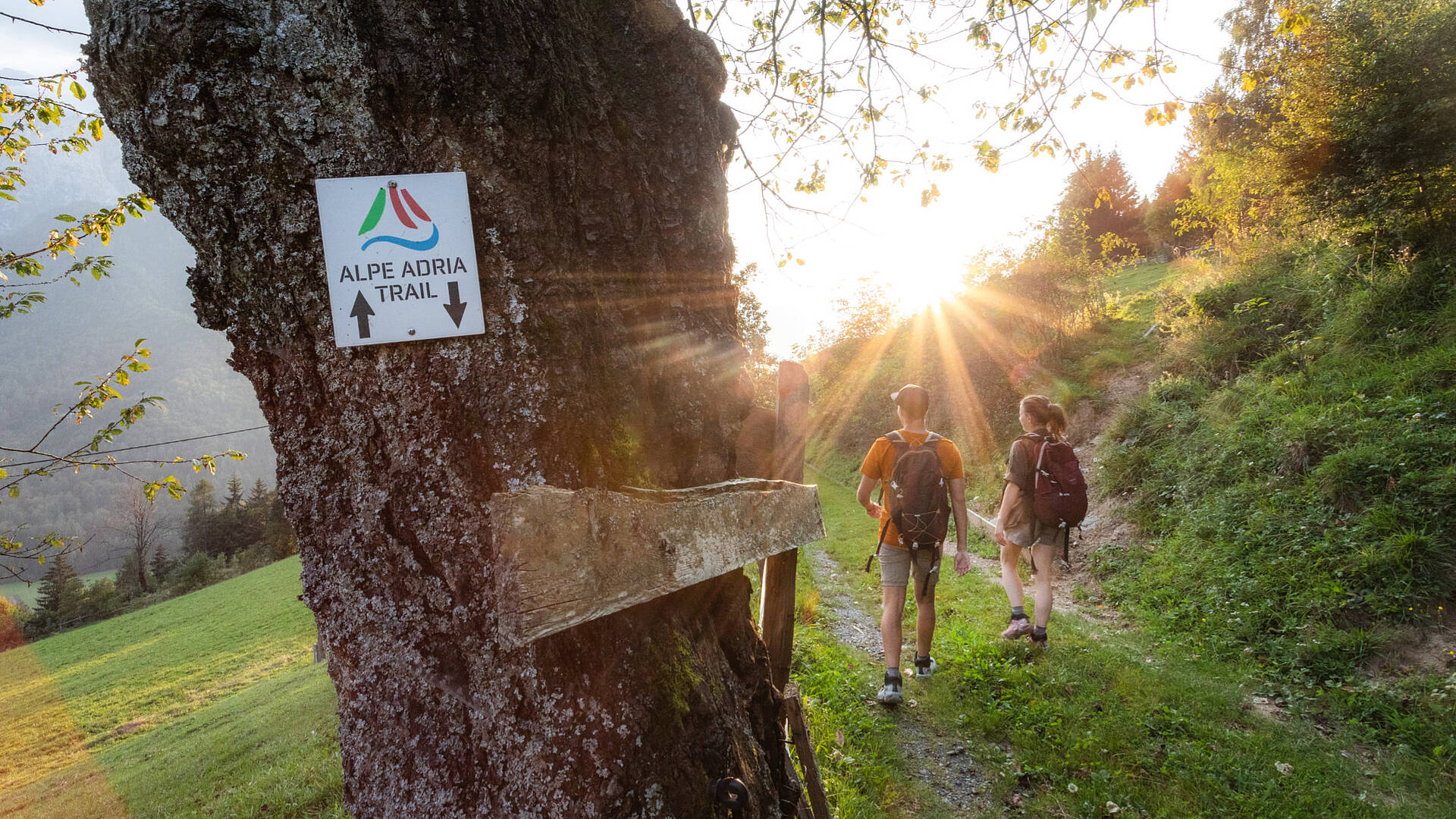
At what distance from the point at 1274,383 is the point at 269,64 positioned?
426 inches

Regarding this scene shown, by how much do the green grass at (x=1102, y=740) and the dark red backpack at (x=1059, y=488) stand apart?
44.6 inches

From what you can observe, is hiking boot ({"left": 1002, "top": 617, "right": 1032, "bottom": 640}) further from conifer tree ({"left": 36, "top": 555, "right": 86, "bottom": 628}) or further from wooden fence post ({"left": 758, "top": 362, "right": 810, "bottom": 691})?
conifer tree ({"left": 36, "top": 555, "right": 86, "bottom": 628})

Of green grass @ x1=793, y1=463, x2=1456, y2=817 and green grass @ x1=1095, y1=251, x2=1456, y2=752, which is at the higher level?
green grass @ x1=1095, y1=251, x2=1456, y2=752

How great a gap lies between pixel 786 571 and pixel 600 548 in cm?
153

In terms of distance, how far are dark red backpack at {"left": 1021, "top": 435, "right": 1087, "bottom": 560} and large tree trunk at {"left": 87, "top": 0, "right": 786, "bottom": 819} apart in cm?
477

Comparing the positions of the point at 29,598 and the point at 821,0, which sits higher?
the point at 821,0

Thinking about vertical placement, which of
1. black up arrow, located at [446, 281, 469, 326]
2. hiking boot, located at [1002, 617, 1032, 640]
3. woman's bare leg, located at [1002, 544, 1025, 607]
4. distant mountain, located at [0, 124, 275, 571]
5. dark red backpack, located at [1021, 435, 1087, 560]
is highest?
distant mountain, located at [0, 124, 275, 571]

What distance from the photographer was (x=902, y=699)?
4910 millimetres

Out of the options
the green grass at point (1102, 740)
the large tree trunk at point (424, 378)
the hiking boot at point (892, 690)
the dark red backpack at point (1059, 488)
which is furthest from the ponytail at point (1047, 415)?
the large tree trunk at point (424, 378)

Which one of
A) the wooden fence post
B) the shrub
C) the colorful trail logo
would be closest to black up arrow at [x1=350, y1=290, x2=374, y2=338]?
the colorful trail logo

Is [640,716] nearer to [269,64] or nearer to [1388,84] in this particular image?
[269,64]

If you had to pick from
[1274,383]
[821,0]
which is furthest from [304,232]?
[1274,383]

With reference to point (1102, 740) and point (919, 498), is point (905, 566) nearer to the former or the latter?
point (919, 498)

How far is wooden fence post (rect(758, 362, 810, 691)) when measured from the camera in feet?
8.30
